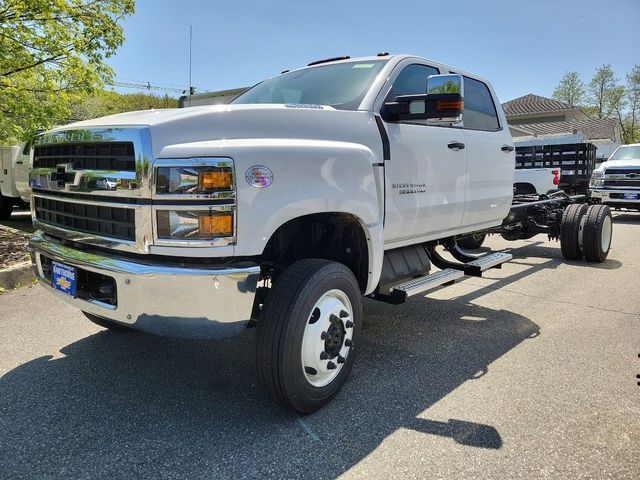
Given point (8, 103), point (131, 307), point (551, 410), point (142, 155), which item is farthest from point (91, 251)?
point (8, 103)

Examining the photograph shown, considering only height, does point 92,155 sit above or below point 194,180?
above

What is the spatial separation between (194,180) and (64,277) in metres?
1.10

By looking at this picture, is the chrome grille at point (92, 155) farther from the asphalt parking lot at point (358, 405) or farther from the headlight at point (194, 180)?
the asphalt parking lot at point (358, 405)

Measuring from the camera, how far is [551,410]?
2.90 m

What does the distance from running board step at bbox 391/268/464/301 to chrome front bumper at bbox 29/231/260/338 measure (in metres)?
1.36

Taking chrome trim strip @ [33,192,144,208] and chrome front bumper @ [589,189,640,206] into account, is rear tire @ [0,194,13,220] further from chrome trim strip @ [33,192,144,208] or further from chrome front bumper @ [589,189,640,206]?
chrome front bumper @ [589,189,640,206]

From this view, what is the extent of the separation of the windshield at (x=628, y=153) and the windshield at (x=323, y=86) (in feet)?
46.0

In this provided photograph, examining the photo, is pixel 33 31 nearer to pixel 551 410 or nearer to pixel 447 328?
pixel 447 328

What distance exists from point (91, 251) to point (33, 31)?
5.57 metres

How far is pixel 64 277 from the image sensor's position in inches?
112

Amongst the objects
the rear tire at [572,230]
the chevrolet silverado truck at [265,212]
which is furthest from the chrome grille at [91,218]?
the rear tire at [572,230]

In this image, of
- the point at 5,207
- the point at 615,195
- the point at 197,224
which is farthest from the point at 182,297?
the point at 615,195

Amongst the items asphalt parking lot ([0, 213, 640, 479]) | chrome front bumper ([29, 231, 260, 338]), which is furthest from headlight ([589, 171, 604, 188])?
chrome front bumper ([29, 231, 260, 338])

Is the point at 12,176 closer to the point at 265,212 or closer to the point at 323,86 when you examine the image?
the point at 323,86
